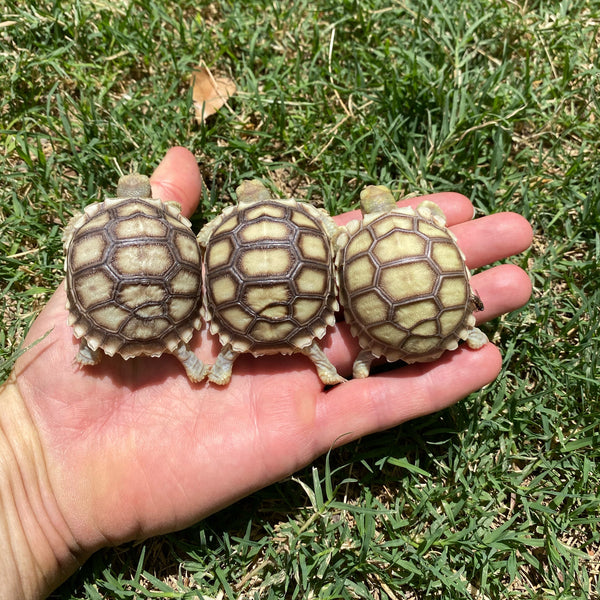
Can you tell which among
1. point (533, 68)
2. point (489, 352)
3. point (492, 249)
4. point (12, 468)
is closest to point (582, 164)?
point (533, 68)

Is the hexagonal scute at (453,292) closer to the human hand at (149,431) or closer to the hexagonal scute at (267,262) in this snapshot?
the human hand at (149,431)

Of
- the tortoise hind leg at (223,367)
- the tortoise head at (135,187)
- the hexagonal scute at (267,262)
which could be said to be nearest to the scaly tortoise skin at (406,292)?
the hexagonal scute at (267,262)

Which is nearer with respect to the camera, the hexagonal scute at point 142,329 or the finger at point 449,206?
the hexagonal scute at point 142,329

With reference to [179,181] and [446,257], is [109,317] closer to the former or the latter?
[179,181]

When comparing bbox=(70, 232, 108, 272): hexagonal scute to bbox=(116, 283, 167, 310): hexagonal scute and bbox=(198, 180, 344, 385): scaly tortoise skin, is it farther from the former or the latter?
bbox=(198, 180, 344, 385): scaly tortoise skin

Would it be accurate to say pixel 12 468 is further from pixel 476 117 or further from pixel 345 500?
pixel 476 117

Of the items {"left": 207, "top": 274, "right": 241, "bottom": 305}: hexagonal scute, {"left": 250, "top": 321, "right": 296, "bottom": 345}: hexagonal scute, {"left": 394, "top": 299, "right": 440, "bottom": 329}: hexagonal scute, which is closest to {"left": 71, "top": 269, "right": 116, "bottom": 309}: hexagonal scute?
{"left": 207, "top": 274, "right": 241, "bottom": 305}: hexagonal scute
